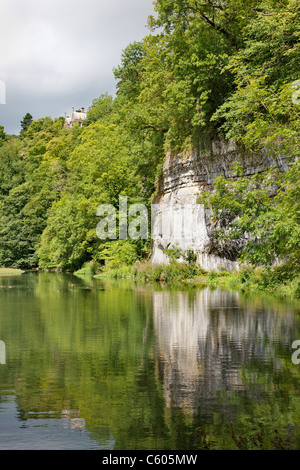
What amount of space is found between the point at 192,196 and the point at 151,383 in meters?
28.3

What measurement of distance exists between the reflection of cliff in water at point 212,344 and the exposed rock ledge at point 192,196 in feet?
48.1

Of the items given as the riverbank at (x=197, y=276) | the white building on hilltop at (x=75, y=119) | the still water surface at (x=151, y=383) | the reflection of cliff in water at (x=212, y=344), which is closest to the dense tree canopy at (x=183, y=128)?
the reflection of cliff in water at (x=212, y=344)

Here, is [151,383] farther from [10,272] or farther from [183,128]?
[10,272]

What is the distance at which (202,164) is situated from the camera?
34.5m

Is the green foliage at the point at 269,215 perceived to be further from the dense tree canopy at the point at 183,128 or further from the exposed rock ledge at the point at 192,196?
the exposed rock ledge at the point at 192,196

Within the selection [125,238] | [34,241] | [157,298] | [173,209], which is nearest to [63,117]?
[34,241]

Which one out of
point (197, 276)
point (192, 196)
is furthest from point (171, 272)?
point (192, 196)

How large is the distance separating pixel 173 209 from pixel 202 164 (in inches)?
182

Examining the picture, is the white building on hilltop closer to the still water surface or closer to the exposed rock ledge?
the exposed rock ledge

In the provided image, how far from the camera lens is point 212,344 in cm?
1080

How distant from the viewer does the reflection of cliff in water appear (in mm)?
7566

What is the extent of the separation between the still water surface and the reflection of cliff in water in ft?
0.07
